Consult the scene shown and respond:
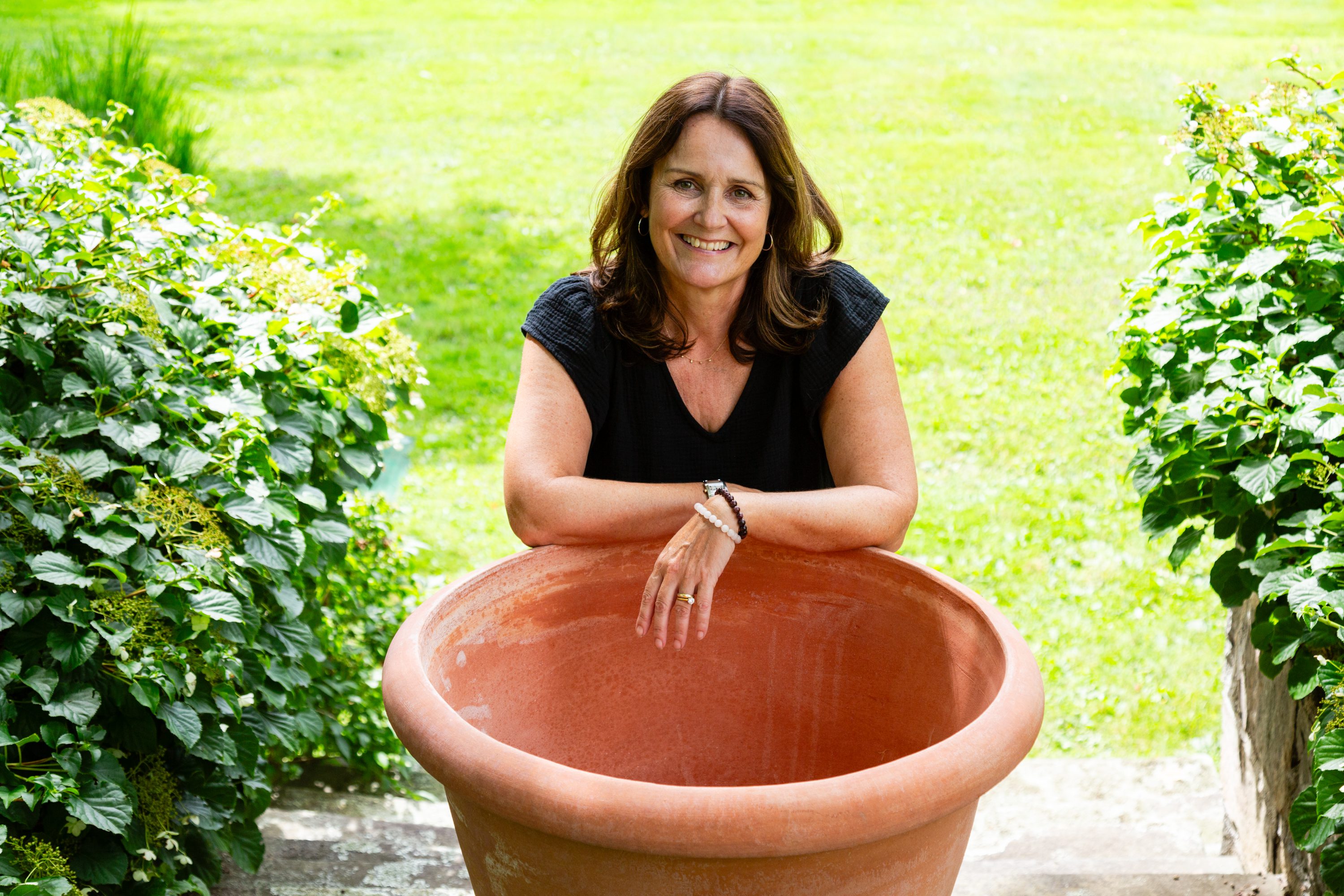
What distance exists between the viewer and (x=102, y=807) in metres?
1.79

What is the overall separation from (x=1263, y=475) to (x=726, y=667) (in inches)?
38.9

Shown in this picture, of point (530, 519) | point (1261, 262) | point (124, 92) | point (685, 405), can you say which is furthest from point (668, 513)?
point (124, 92)

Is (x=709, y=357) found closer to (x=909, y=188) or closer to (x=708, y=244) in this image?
(x=708, y=244)

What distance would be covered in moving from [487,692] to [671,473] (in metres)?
0.65

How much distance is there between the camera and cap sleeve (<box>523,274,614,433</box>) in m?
2.34

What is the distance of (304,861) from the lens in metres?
2.51

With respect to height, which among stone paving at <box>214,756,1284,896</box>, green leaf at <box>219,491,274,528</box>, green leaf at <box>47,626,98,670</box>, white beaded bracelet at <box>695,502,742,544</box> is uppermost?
white beaded bracelet at <box>695,502,742,544</box>

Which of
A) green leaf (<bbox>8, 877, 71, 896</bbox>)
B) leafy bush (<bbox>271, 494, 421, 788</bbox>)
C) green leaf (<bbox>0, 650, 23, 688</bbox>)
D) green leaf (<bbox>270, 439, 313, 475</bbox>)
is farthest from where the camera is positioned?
leafy bush (<bbox>271, 494, 421, 788</bbox>)

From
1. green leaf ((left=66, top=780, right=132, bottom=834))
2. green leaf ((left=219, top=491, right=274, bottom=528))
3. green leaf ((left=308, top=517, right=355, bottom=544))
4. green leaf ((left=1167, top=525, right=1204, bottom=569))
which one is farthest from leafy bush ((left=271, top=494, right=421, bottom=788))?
green leaf ((left=1167, top=525, right=1204, bottom=569))

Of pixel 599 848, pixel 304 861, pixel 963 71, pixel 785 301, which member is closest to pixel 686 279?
pixel 785 301

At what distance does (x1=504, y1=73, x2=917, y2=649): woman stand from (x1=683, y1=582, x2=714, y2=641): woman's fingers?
0.14 meters

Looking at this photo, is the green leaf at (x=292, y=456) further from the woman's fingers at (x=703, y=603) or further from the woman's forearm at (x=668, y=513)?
the woman's fingers at (x=703, y=603)

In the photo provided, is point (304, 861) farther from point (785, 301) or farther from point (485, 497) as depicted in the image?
point (485, 497)

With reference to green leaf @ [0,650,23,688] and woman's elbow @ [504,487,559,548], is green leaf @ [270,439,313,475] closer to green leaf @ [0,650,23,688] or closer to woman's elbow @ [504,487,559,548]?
woman's elbow @ [504,487,559,548]
